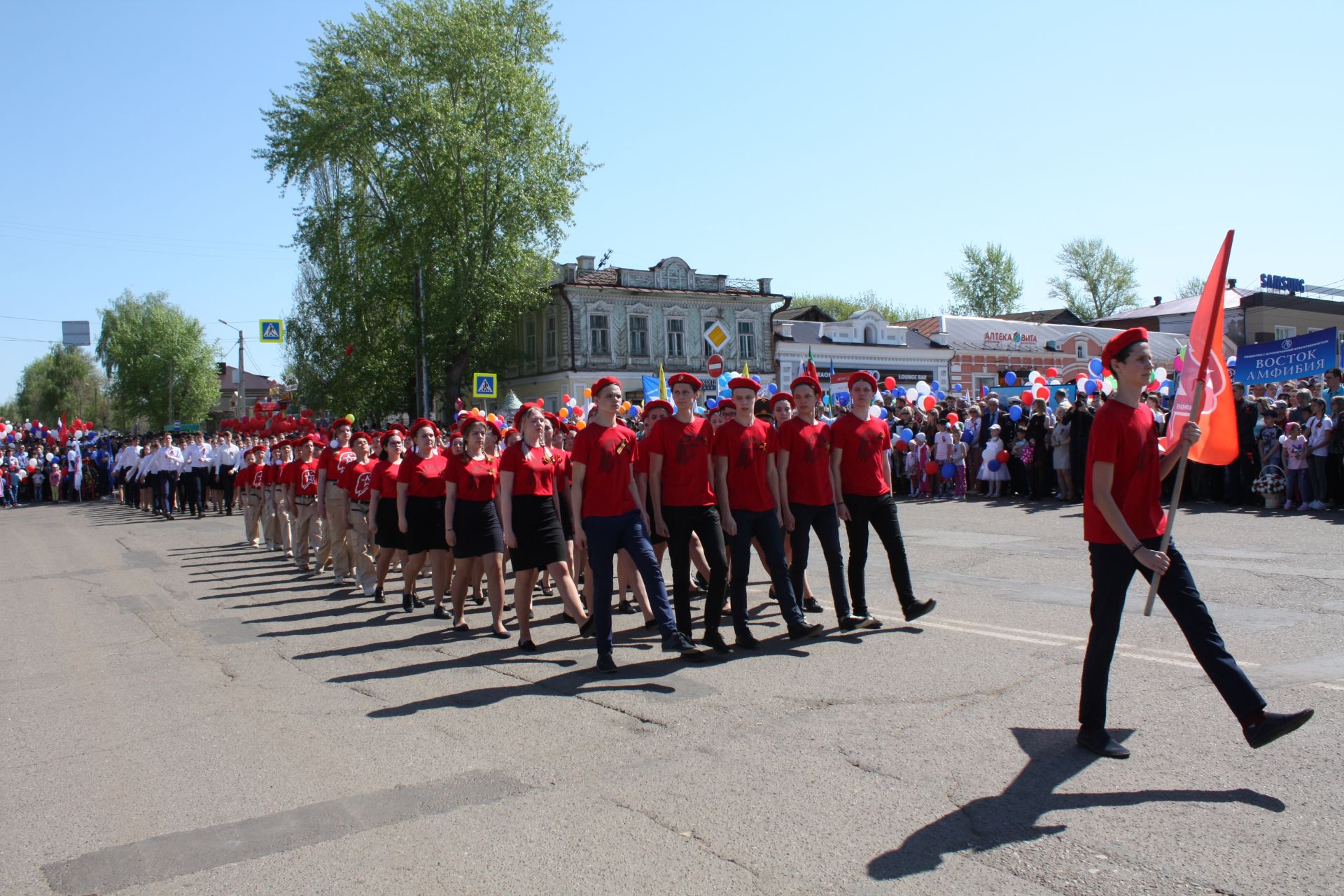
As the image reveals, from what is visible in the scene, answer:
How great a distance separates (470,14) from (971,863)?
132ft

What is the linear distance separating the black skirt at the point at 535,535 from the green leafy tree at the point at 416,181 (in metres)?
31.0

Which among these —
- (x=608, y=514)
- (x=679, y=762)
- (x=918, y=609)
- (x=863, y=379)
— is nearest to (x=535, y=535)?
(x=608, y=514)

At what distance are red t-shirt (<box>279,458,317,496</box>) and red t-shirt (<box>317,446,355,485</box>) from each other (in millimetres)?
1259

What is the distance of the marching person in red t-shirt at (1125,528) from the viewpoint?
4.78 meters

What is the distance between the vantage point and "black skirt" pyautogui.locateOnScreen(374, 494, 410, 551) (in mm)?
10648

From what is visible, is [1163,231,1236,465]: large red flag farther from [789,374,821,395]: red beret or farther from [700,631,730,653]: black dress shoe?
[700,631,730,653]: black dress shoe

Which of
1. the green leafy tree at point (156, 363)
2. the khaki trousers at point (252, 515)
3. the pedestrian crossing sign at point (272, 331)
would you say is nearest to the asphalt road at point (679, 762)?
the khaki trousers at point (252, 515)

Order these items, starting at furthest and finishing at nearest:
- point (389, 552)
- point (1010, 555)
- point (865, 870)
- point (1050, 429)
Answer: point (1050, 429) < point (1010, 555) < point (389, 552) < point (865, 870)

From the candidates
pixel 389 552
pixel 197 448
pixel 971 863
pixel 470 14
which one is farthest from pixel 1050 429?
pixel 470 14

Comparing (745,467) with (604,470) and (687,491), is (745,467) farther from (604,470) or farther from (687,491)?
(604,470)

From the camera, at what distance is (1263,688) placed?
5746mm

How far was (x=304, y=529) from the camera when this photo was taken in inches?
549

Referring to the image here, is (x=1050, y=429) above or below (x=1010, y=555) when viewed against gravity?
above

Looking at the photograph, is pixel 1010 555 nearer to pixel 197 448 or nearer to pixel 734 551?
pixel 734 551
